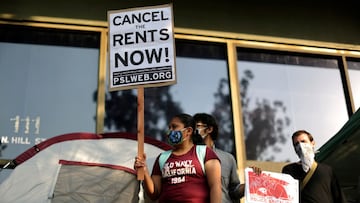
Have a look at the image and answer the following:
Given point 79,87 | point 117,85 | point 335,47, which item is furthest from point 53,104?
point 335,47

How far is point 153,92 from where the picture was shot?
6.00 m

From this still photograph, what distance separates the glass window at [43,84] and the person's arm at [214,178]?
2.43m

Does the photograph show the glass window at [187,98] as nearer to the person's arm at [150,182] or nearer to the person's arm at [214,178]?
the person's arm at [150,182]

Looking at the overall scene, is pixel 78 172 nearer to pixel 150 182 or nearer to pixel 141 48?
pixel 150 182

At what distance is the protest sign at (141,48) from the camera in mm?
3969

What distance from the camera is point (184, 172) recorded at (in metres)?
3.52

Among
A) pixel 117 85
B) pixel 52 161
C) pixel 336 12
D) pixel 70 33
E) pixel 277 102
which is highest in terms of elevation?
pixel 336 12

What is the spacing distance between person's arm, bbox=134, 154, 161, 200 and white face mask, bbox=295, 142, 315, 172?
1.21 metres

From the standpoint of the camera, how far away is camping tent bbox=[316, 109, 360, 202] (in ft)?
15.9

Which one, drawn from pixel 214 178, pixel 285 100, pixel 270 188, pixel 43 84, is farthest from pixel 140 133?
pixel 285 100

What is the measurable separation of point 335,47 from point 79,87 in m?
3.40

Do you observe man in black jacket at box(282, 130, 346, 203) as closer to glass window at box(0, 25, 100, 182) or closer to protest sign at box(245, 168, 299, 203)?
protest sign at box(245, 168, 299, 203)

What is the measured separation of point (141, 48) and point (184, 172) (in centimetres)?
111

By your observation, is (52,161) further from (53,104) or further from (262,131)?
(262,131)
